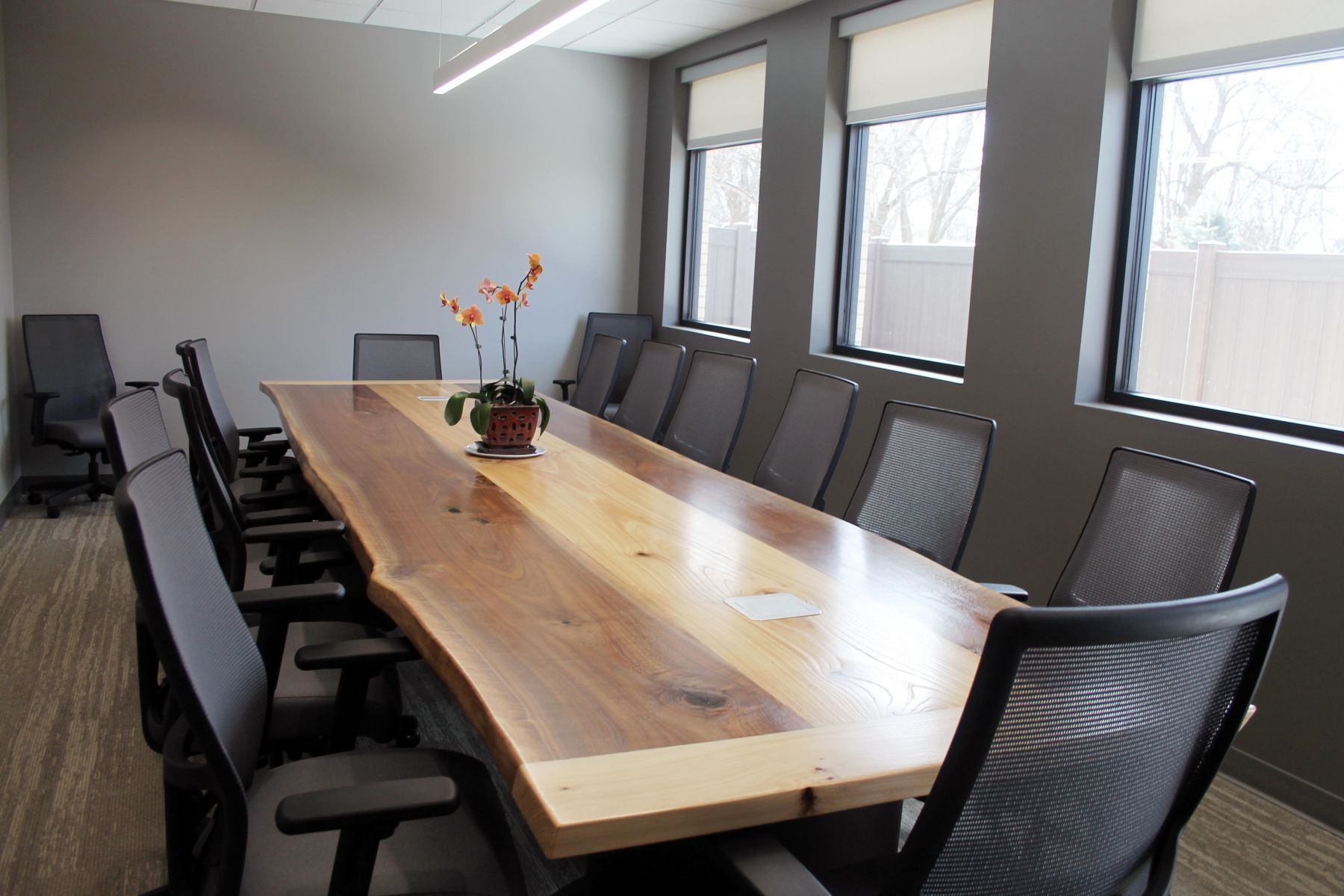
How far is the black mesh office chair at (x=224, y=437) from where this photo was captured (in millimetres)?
3420

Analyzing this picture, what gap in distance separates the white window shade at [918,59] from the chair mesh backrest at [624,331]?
2206mm

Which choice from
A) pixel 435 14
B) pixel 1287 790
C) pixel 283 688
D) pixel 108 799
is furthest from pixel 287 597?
pixel 435 14

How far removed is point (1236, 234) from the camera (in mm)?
3283

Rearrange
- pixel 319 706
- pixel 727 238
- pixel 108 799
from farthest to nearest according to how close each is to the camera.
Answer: pixel 727 238 < pixel 108 799 < pixel 319 706

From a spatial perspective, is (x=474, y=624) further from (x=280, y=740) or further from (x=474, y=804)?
(x=280, y=740)

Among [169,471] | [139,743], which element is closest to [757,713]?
[169,471]

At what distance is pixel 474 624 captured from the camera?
173 cm

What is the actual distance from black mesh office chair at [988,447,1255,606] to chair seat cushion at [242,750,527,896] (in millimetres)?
1186

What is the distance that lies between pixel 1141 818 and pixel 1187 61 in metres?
2.91

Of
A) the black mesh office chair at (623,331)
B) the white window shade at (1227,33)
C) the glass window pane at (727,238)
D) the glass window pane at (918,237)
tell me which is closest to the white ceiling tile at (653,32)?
the glass window pane at (727,238)

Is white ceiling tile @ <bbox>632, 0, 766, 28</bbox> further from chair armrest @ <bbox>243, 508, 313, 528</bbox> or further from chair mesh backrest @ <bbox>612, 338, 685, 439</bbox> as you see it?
chair armrest @ <bbox>243, 508, 313, 528</bbox>

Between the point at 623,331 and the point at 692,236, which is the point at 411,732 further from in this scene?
the point at 692,236

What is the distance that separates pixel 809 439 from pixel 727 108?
3520 mm

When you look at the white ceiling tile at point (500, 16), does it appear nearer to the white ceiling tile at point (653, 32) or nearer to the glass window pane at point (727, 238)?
the white ceiling tile at point (653, 32)
